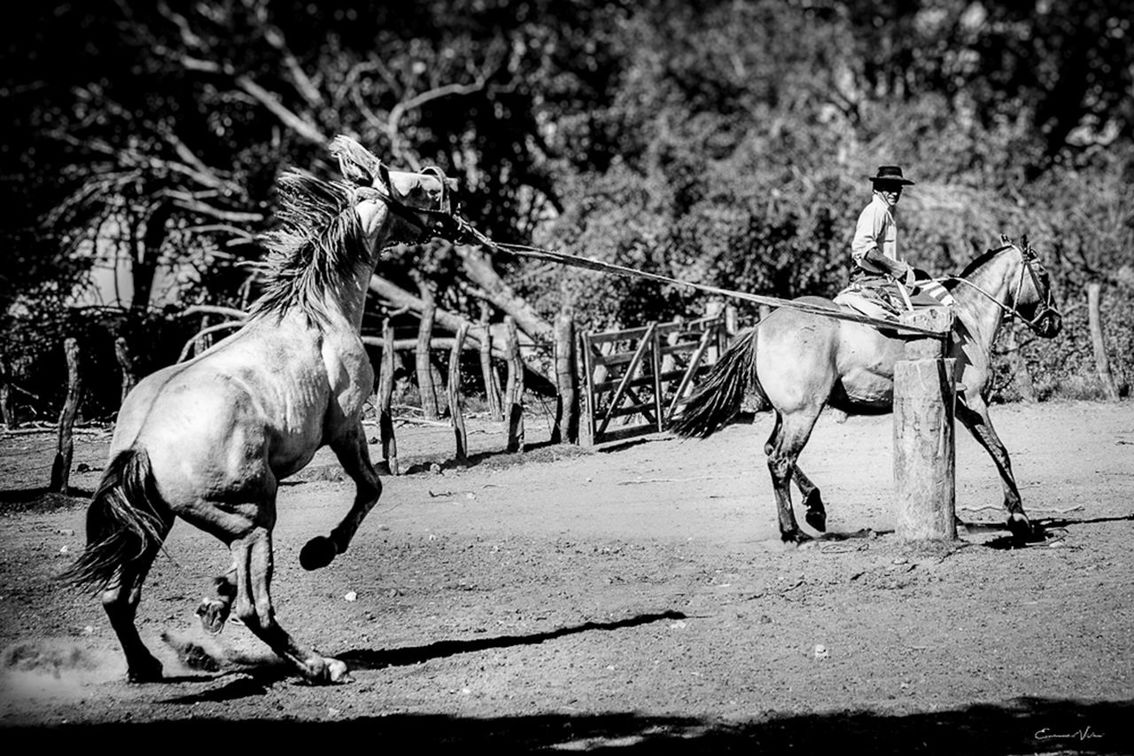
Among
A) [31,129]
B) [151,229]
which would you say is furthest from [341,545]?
[31,129]

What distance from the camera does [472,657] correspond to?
6352 mm

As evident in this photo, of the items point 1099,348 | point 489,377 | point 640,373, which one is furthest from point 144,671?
point 1099,348

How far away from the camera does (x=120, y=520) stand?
222 inches

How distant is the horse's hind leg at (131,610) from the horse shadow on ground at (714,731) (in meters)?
0.60

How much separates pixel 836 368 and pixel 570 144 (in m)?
17.1

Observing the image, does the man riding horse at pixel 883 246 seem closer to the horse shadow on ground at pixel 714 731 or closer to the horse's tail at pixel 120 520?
the horse shadow on ground at pixel 714 731

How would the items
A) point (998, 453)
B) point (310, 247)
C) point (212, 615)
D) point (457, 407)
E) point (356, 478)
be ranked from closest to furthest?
point (212, 615) < point (356, 478) < point (310, 247) < point (998, 453) < point (457, 407)

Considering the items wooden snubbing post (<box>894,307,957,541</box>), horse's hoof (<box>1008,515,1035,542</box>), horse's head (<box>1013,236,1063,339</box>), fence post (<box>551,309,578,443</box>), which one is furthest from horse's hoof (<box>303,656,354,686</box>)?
fence post (<box>551,309,578,443</box>)

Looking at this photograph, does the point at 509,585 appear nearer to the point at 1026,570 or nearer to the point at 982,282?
the point at 1026,570

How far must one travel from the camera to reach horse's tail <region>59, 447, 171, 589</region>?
5.64 m

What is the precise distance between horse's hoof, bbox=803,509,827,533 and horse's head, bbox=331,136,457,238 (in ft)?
12.4

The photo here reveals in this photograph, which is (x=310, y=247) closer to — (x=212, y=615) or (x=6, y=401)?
(x=212, y=615)

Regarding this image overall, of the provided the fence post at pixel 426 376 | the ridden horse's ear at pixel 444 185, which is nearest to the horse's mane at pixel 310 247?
the ridden horse's ear at pixel 444 185

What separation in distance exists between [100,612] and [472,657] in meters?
2.65
